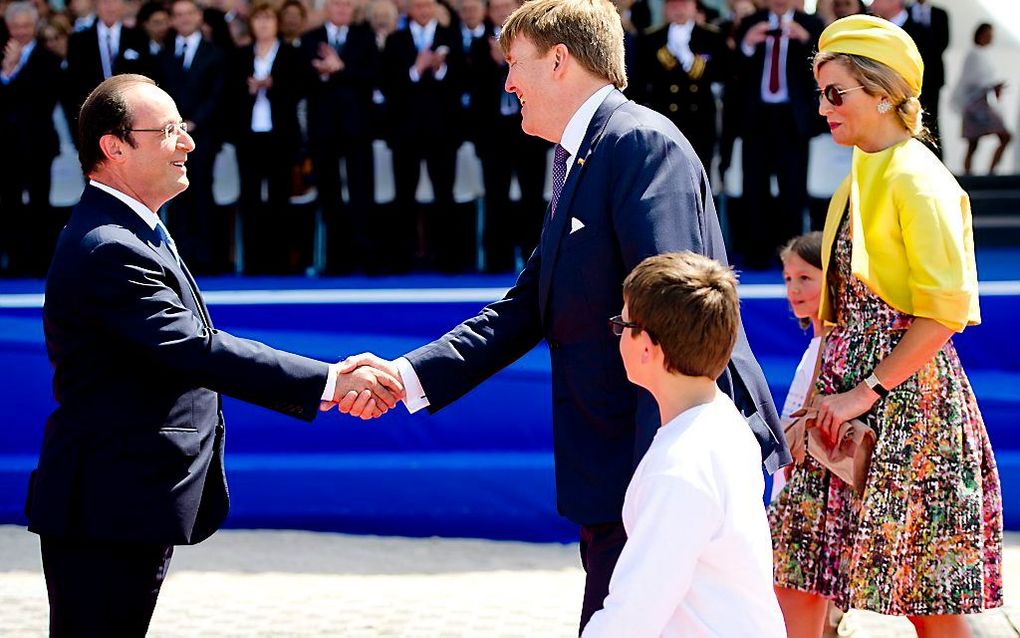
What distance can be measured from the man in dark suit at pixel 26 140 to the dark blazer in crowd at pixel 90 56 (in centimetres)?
15

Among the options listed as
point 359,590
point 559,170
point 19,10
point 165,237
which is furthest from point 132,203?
point 19,10

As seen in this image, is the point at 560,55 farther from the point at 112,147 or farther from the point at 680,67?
the point at 680,67

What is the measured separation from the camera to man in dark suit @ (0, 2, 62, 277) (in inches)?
339

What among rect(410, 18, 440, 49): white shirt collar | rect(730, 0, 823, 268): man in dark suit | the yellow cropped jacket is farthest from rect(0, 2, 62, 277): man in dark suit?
the yellow cropped jacket

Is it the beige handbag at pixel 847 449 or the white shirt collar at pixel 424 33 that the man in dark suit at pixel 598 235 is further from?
the white shirt collar at pixel 424 33

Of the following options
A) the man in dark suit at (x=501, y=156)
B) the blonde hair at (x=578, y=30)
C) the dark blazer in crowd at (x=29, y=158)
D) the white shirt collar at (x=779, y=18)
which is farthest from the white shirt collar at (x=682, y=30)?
the blonde hair at (x=578, y=30)

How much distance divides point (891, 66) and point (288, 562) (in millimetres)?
3253

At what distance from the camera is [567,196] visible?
9.47 feet

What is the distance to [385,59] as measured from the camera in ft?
27.6

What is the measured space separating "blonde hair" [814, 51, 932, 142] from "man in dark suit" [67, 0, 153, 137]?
20.1ft

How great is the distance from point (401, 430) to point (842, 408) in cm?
289

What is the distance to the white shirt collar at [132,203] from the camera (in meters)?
2.95

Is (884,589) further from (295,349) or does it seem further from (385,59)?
(385,59)

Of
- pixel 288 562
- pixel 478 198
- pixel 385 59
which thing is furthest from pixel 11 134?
pixel 288 562
